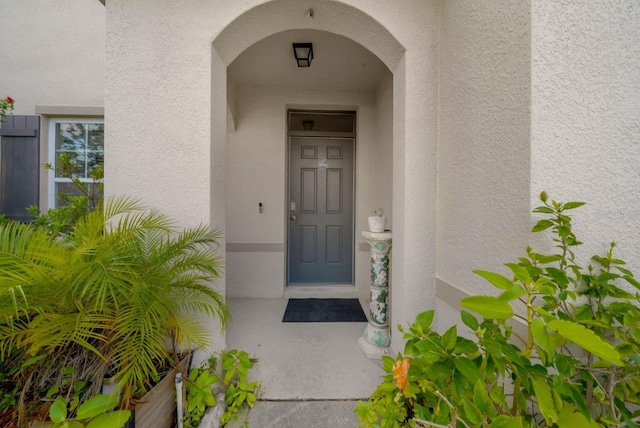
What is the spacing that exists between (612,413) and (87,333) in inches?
70.4

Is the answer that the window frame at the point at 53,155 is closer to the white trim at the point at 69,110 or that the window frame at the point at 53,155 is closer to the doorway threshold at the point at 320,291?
the white trim at the point at 69,110

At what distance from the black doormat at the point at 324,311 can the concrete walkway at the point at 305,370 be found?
13cm

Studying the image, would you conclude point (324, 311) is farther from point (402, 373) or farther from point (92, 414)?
point (92, 414)

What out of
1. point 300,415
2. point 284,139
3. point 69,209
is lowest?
point 300,415

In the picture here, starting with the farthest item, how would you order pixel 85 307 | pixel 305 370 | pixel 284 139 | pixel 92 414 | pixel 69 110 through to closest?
pixel 284 139
pixel 69 110
pixel 305 370
pixel 85 307
pixel 92 414

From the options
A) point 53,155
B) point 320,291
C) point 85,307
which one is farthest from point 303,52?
point 53,155

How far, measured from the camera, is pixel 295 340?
2.19 metres

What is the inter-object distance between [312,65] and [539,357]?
3.07 meters

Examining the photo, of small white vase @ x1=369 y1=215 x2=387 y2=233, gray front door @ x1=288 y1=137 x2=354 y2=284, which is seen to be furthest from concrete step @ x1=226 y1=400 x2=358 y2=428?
gray front door @ x1=288 y1=137 x2=354 y2=284

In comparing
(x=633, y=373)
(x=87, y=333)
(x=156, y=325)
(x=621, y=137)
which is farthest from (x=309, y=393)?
(x=621, y=137)

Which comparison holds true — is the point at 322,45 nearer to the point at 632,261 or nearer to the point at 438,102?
the point at 438,102

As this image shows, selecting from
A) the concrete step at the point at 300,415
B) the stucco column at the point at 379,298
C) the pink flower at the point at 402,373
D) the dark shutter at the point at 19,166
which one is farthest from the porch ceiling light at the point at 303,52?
the dark shutter at the point at 19,166

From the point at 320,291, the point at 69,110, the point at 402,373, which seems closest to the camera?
the point at 402,373

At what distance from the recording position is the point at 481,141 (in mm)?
Result: 1233
